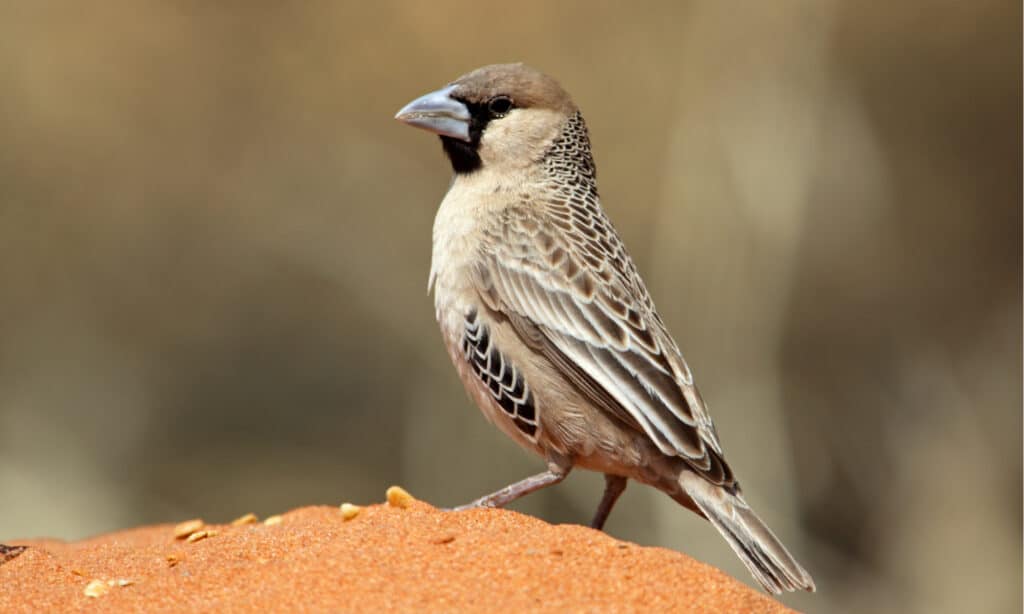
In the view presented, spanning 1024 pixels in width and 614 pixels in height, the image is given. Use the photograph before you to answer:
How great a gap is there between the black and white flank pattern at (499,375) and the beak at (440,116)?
114 cm

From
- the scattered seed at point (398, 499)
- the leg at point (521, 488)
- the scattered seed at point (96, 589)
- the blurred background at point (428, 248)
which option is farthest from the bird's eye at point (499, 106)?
the blurred background at point (428, 248)

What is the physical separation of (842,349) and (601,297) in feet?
A: 25.1

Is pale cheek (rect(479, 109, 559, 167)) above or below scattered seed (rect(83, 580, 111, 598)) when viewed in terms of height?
above

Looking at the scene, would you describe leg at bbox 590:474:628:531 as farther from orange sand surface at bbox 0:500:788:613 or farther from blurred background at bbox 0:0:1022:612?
blurred background at bbox 0:0:1022:612

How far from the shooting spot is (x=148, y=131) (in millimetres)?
13836

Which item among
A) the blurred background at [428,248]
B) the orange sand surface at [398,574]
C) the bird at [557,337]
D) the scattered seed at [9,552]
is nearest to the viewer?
the orange sand surface at [398,574]

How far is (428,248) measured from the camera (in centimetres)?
1327

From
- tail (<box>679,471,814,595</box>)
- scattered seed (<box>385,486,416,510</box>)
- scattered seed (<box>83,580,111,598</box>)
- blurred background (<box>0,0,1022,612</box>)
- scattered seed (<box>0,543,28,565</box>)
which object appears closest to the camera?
scattered seed (<box>83,580,111,598</box>)

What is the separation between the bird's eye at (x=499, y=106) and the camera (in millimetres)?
6949

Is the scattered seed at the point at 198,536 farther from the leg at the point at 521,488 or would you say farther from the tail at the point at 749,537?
the tail at the point at 749,537

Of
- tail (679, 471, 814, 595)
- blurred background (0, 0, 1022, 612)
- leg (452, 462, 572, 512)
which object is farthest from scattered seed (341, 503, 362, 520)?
blurred background (0, 0, 1022, 612)

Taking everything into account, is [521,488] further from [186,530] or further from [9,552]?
[9,552]

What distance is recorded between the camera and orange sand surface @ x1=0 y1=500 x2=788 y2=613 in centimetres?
416

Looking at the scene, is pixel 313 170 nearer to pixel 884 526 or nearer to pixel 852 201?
pixel 852 201
